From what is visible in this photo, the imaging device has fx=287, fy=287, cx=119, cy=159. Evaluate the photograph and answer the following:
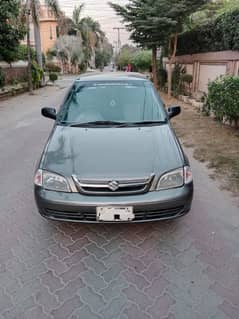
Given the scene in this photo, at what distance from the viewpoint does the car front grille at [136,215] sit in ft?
8.36

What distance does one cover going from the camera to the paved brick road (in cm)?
212

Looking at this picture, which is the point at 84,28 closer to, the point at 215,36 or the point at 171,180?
the point at 215,36

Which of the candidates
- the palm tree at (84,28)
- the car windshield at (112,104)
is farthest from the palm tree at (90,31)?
the car windshield at (112,104)

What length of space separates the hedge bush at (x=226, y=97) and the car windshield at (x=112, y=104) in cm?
303

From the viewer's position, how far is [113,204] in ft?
8.14

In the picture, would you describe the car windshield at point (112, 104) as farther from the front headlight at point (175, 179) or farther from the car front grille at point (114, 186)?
the car front grille at point (114, 186)

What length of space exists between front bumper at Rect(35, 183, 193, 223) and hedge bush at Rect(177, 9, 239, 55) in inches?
307

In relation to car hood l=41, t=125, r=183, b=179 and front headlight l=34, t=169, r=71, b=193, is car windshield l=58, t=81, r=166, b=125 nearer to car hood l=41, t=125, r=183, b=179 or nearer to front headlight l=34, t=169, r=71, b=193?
car hood l=41, t=125, r=183, b=179

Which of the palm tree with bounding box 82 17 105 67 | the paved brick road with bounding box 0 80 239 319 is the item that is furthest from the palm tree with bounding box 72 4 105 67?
the paved brick road with bounding box 0 80 239 319

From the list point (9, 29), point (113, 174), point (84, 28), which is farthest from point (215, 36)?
point (84, 28)

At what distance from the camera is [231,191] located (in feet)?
13.0

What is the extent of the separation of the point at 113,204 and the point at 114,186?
156 mm

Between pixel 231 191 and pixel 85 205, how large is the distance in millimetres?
2365

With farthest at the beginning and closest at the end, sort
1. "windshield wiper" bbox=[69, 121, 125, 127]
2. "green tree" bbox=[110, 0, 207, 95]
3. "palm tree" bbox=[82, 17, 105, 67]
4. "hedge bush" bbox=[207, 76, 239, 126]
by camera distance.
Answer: "palm tree" bbox=[82, 17, 105, 67], "green tree" bbox=[110, 0, 207, 95], "hedge bush" bbox=[207, 76, 239, 126], "windshield wiper" bbox=[69, 121, 125, 127]
